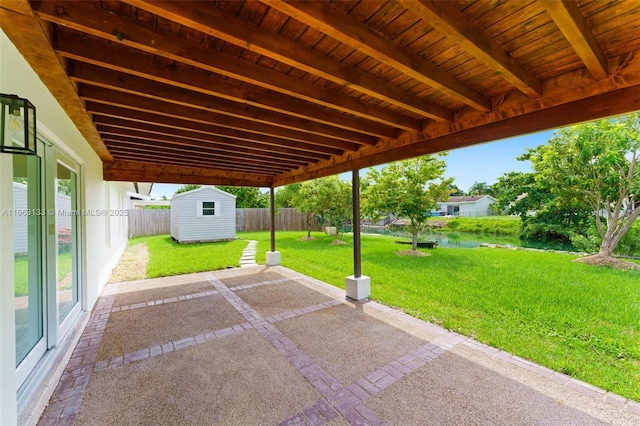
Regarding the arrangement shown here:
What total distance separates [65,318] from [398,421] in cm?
382

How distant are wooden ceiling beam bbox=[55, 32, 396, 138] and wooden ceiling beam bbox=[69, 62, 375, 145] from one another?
0.18 feet

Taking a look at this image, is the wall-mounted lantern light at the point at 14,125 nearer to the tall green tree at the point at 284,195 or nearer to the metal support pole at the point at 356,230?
the metal support pole at the point at 356,230

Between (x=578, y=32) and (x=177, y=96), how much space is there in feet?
9.55

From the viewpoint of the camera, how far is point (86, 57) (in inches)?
68.1

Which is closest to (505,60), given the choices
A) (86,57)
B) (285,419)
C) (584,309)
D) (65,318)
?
(86,57)

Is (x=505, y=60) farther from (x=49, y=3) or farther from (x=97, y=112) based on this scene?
(x=97, y=112)

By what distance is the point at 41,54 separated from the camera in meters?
1.66

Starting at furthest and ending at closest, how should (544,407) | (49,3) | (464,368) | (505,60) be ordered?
(464,368)
(544,407)
(505,60)
(49,3)

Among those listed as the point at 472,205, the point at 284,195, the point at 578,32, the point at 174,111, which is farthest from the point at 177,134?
the point at 472,205

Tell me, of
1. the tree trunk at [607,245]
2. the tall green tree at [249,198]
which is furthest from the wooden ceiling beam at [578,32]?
the tall green tree at [249,198]

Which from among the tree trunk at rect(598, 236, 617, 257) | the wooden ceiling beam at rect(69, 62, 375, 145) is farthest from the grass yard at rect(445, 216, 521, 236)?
the wooden ceiling beam at rect(69, 62, 375, 145)

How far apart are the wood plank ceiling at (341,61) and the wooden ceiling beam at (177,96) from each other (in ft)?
0.04

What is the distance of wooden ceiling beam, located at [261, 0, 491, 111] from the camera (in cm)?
139

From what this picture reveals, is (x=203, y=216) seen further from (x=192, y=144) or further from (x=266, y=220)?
(x=192, y=144)
